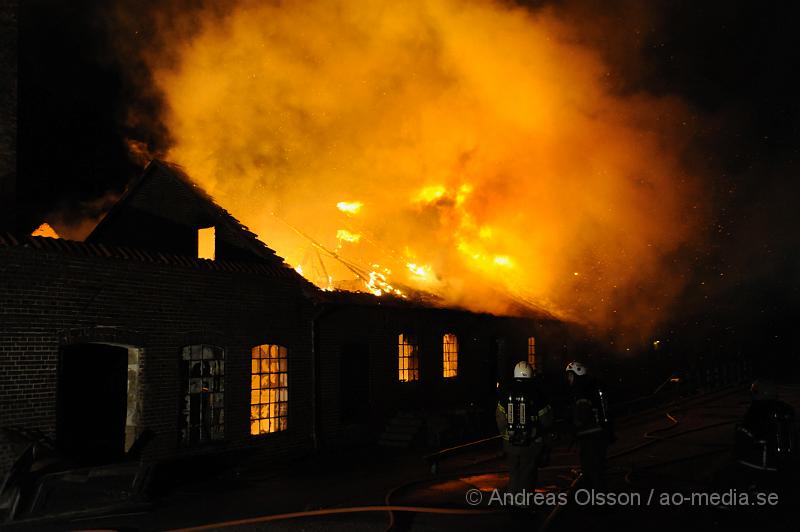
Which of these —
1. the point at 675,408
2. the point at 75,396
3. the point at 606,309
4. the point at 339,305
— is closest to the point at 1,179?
the point at 75,396

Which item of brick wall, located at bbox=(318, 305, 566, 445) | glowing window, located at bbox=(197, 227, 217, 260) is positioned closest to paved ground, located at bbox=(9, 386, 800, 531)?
brick wall, located at bbox=(318, 305, 566, 445)

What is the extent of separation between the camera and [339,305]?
48.0 ft

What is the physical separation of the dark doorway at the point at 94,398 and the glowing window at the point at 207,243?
9.07ft

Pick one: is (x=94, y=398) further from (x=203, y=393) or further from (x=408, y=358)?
(x=408, y=358)

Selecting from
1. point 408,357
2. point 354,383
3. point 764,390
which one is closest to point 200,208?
point 354,383

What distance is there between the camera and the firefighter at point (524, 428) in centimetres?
793

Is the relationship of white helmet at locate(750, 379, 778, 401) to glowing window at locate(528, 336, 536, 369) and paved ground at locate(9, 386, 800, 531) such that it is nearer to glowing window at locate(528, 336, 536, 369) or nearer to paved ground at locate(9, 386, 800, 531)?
paved ground at locate(9, 386, 800, 531)

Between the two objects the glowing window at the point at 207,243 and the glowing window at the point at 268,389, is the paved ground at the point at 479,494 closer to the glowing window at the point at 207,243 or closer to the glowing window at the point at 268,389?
the glowing window at the point at 268,389

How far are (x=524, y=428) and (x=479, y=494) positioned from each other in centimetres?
235

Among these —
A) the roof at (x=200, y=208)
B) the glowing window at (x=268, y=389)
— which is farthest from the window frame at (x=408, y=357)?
the roof at (x=200, y=208)

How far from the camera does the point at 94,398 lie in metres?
12.8

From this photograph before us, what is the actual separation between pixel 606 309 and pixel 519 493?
21994mm

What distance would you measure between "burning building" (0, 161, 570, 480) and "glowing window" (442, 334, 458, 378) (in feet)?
0.18

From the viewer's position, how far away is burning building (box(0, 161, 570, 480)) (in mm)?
9875
